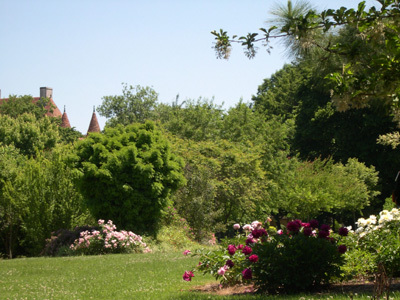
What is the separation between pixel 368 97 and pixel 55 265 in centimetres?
1034

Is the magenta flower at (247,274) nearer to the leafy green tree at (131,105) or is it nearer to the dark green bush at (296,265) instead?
the dark green bush at (296,265)

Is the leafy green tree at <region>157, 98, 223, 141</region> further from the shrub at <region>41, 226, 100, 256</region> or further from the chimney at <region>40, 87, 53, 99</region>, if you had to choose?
the chimney at <region>40, 87, 53, 99</region>

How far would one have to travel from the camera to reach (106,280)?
1115 cm

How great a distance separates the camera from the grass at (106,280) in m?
9.02

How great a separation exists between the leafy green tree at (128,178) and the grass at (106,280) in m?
5.12

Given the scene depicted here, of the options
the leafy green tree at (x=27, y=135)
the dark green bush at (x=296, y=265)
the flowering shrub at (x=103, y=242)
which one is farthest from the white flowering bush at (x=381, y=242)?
the leafy green tree at (x=27, y=135)

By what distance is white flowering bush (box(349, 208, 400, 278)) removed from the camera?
28.8 ft

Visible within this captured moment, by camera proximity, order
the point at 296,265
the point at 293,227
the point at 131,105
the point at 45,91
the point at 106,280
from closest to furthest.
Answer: the point at 296,265 → the point at 293,227 → the point at 106,280 → the point at 131,105 → the point at 45,91

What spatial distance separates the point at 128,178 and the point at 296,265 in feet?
44.4

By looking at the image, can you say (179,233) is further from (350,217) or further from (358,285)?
(350,217)

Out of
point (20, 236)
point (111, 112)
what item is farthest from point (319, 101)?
point (111, 112)

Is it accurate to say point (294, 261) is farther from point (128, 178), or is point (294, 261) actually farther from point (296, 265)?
point (128, 178)

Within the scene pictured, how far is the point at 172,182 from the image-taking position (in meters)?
21.6

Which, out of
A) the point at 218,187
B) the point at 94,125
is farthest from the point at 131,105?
the point at 218,187
